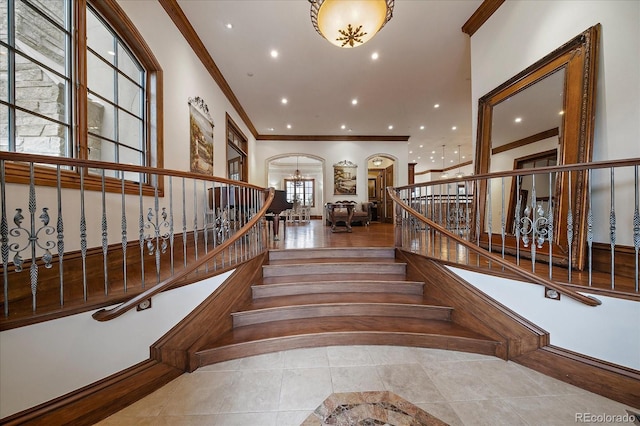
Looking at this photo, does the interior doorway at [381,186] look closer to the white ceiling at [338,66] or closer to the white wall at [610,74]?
the white ceiling at [338,66]

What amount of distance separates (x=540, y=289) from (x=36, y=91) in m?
4.26

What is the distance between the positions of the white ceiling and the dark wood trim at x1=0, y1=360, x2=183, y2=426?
411 cm

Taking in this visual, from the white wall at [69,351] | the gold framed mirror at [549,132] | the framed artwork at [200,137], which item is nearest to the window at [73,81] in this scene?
the framed artwork at [200,137]

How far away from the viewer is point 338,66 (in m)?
4.30

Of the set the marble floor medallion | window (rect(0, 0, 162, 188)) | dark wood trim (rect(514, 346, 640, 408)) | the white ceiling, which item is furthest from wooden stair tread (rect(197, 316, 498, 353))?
the white ceiling

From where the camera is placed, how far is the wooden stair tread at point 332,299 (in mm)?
2396

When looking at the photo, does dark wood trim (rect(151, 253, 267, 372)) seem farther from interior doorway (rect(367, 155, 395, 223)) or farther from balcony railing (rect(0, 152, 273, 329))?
interior doorway (rect(367, 155, 395, 223))

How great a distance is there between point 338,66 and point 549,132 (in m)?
3.42

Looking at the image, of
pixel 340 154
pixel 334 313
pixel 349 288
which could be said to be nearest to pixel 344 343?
pixel 334 313

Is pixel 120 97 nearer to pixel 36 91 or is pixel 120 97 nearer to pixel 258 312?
pixel 36 91

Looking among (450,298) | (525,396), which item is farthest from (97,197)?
(525,396)

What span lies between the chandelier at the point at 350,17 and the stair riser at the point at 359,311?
Result: 2832 millimetres

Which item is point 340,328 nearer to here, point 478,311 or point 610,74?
point 478,311

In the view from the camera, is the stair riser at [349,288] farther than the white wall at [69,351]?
Yes
